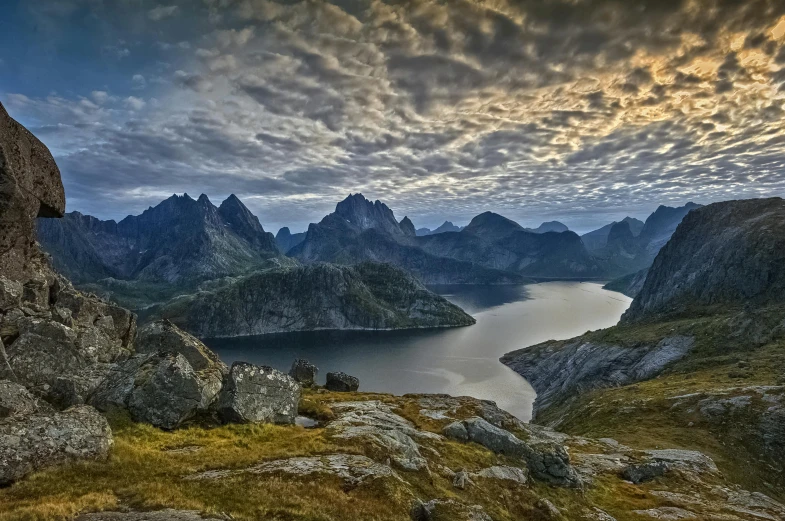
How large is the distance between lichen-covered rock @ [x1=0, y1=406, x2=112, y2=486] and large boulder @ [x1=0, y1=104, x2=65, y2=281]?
2372 centimetres

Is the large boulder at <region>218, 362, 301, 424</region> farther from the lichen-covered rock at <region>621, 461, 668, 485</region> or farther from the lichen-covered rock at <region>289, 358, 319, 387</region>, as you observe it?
the lichen-covered rock at <region>621, 461, 668, 485</region>

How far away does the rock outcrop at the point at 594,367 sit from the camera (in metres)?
120

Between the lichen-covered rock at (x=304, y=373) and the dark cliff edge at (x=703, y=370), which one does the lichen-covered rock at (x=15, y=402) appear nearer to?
the lichen-covered rock at (x=304, y=373)

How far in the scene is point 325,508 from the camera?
59.6 feet

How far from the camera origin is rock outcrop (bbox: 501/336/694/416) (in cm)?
12037

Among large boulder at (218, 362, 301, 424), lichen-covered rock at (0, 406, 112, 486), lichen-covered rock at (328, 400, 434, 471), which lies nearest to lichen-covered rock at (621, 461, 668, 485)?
lichen-covered rock at (328, 400, 434, 471)

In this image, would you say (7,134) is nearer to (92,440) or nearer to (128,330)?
(128,330)

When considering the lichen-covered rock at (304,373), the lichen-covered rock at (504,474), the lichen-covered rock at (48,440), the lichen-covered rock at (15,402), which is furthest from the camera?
the lichen-covered rock at (304,373)

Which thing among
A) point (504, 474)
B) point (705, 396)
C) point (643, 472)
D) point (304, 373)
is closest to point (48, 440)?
point (504, 474)

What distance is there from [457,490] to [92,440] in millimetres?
21299

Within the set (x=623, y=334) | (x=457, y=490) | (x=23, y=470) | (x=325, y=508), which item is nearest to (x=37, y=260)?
(x=23, y=470)

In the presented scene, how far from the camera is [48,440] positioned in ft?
60.5

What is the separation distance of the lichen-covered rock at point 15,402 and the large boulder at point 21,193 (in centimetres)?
1945

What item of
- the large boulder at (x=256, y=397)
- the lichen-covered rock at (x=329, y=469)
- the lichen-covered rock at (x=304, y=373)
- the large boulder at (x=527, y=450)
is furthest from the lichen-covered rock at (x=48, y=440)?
the lichen-covered rock at (x=304, y=373)
